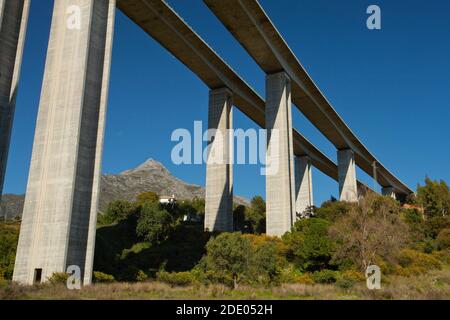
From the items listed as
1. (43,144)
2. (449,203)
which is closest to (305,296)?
(43,144)

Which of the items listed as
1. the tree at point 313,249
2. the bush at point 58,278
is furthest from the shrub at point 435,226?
the bush at point 58,278

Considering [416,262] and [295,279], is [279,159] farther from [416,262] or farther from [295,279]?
[295,279]

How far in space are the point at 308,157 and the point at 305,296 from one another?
57669mm

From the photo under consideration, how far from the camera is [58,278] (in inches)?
831

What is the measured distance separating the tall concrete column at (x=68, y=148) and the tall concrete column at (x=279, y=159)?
79.4 feet

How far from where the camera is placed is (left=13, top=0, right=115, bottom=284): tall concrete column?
74.4ft

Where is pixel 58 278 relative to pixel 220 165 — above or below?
below

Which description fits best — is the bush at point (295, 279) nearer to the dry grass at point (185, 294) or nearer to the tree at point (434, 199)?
the dry grass at point (185, 294)

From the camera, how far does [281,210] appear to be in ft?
147

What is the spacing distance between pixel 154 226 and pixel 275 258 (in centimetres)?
2351

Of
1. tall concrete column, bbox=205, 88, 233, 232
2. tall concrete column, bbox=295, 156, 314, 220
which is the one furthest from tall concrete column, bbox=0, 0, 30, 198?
tall concrete column, bbox=295, 156, 314, 220

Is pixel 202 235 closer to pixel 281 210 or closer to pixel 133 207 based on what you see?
pixel 281 210

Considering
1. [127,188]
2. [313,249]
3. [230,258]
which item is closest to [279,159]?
[313,249]

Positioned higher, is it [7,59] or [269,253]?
[7,59]
